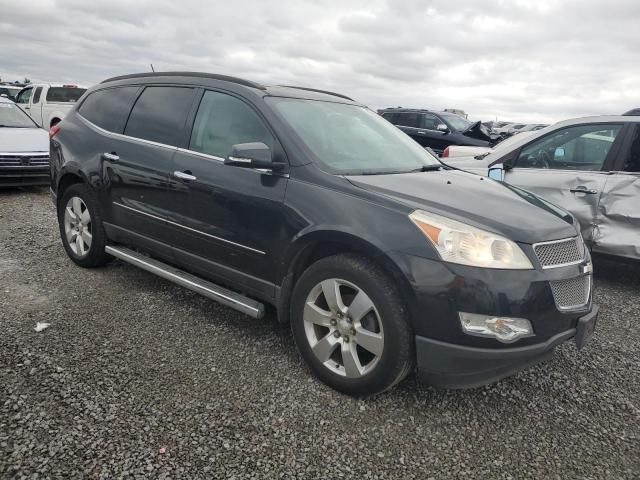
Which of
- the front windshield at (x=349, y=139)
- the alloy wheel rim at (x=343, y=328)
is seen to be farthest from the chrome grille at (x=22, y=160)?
the alloy wheel rim at (x=343, y=328)

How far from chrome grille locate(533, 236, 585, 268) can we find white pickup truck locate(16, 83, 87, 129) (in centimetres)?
1509

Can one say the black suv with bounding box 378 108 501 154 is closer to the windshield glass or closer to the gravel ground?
the windshield glass

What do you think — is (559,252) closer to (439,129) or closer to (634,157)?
(634,157)

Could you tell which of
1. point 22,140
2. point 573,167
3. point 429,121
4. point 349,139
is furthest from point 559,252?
→ point 429,121

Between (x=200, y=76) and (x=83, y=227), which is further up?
(x=200, y=76)

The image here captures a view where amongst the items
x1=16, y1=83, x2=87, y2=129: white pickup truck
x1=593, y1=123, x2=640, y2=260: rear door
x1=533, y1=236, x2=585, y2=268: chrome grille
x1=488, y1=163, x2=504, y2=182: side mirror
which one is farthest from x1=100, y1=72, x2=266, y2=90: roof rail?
x1=16, y1=83, x2=87, y2=129: white pickup truck

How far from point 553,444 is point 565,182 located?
3.16 metres

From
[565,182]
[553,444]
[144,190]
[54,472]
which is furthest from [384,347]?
[565,182]

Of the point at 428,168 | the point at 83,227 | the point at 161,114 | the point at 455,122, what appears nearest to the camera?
the point at 428,168

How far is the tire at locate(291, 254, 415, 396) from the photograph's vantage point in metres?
2.52

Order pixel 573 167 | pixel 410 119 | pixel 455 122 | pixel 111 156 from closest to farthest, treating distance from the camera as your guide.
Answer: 1. pixel 111 156
2. pixel 573 167
3. pixel 455 122
4. pixel 410 119

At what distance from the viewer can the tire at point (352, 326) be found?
2.52m

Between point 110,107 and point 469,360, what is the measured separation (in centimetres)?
361

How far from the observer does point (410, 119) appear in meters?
13.8
